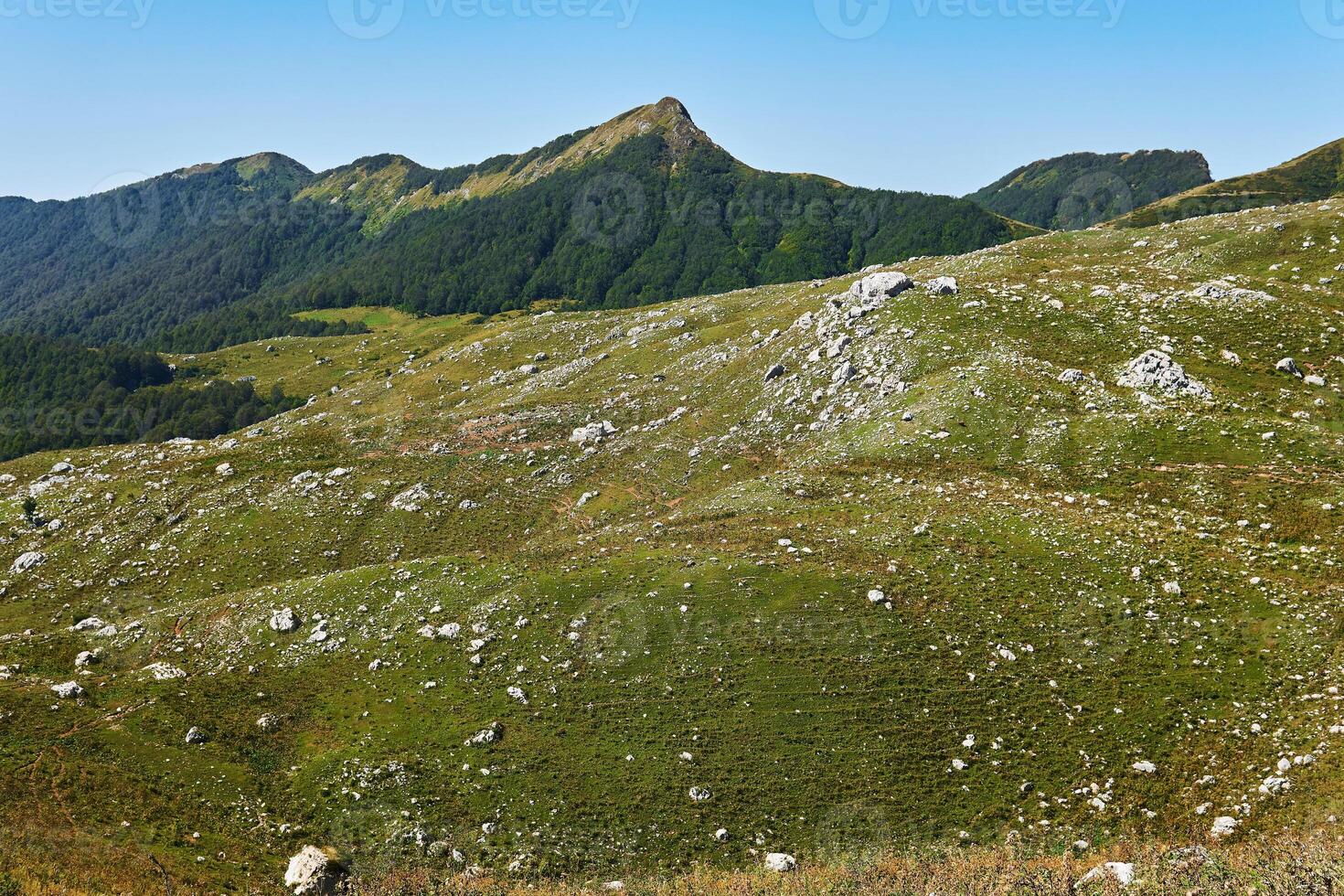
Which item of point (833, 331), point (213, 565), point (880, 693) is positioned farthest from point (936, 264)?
point (213, 565)

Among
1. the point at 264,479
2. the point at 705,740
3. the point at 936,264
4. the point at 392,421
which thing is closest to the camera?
the point at 705,740

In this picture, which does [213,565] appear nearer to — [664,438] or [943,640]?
[664,438]

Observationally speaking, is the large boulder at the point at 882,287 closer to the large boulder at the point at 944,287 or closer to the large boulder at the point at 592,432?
the large boulder at the point at 944,287

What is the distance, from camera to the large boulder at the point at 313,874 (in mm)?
24312

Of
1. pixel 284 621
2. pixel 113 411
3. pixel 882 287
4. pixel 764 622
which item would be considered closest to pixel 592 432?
pixel 882 287

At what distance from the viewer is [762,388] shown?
7625 cm

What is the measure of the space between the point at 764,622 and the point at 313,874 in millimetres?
23692

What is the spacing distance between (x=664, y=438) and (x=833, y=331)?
2346 cm

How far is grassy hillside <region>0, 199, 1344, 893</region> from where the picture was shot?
27.2m

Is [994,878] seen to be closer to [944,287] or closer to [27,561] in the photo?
[944,287]

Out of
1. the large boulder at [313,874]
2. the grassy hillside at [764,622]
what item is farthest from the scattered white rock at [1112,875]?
the large boulder at [313,874]

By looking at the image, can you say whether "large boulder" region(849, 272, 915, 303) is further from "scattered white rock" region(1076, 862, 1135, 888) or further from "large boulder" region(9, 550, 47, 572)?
"large boulder" region(9, 550, 47, 572)

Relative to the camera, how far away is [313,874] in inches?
969

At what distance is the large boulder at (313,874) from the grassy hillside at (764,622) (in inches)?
35.1
